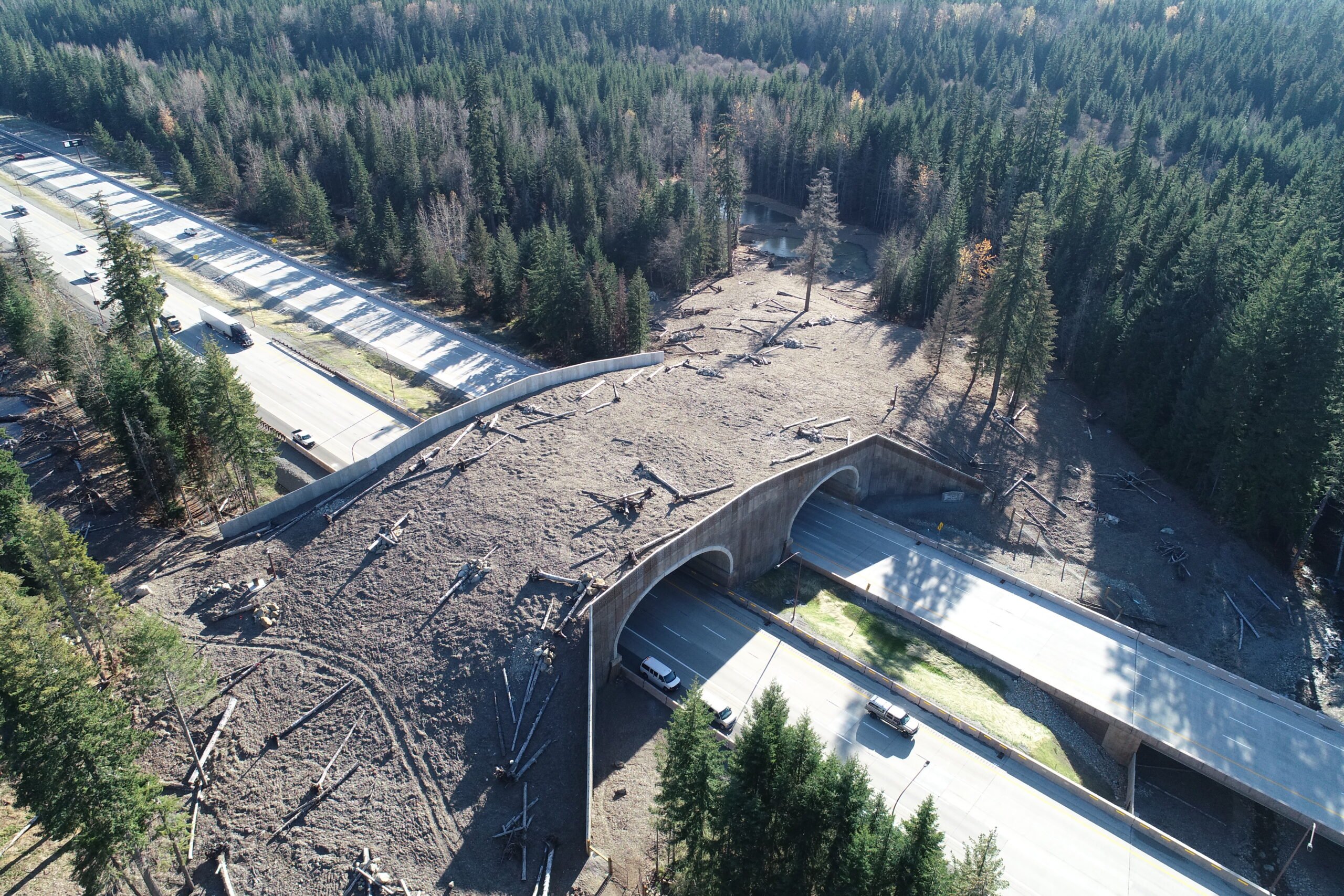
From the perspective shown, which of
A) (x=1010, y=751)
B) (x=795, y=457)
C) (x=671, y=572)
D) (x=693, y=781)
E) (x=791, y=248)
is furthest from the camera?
(x=791, y=248)

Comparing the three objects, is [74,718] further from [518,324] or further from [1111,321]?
[1111,321]

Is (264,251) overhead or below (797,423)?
below

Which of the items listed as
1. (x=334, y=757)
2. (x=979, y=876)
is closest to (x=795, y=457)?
(x=979, y=876)

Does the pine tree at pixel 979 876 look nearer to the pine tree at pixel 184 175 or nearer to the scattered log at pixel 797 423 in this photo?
the scattered log at pixel 797 423

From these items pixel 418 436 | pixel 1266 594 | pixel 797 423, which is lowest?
pixel 1266 594

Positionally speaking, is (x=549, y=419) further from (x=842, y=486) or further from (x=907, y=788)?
(x=907, y=788)

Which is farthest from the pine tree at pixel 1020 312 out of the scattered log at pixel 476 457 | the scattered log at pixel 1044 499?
the scattered log at pixel 476 457
